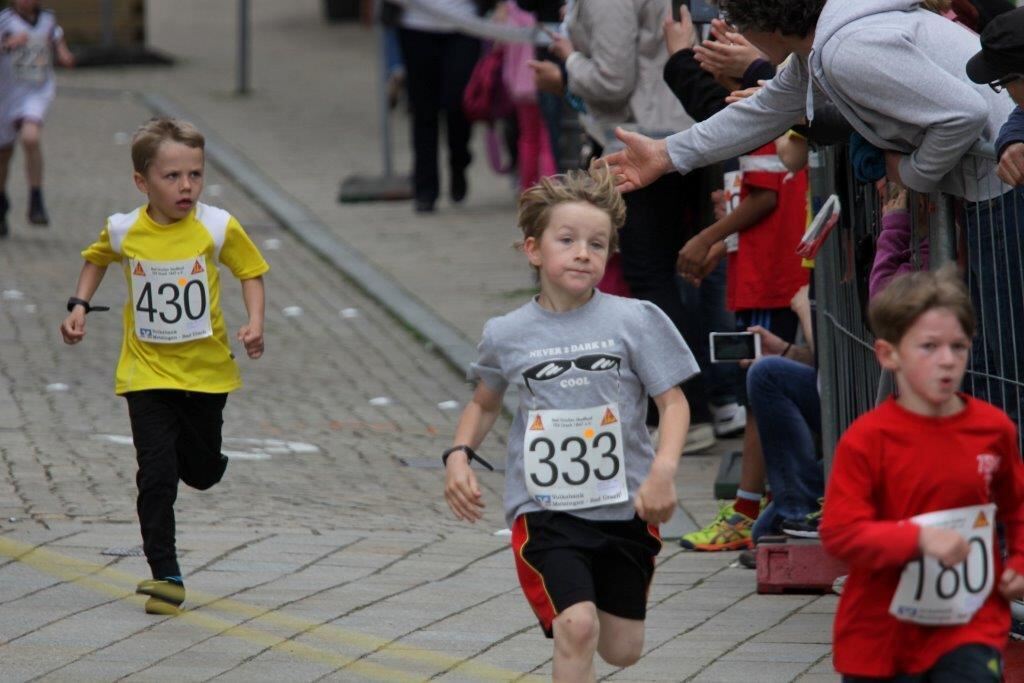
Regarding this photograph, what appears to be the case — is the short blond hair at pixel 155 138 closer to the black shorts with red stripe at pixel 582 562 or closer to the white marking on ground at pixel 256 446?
the black shorts with red stripe at pixel 582 562

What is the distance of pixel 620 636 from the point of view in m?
4.83

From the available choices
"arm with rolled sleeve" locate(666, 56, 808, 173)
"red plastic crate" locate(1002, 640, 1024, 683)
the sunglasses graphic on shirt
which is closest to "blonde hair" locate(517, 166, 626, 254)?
the sunglasses graphic on shirt

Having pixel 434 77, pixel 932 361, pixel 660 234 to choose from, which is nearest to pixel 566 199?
pixel 932 361

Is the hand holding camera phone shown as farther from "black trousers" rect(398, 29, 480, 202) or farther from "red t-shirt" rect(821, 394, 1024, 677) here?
"black trousers" rect(398, 29, 480, 202)

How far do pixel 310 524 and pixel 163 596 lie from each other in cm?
129

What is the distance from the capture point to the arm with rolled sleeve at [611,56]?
8.26 meters

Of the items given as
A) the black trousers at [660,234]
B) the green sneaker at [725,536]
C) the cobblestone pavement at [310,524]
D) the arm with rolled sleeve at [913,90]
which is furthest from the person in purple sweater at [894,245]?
the black trousers at [660,234]

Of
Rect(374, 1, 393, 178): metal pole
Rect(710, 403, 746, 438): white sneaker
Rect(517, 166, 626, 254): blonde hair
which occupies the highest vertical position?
Rect(374, 1, 393, 178): metal pole

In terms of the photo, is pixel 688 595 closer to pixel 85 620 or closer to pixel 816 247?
pixel 816 247

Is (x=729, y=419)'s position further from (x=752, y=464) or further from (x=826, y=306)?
(x=826, y=306)

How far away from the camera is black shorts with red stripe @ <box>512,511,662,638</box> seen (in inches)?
184

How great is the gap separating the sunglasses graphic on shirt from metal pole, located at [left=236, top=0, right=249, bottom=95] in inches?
712

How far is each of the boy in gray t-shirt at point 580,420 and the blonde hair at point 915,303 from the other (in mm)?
846

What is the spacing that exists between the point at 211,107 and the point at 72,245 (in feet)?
27.4
